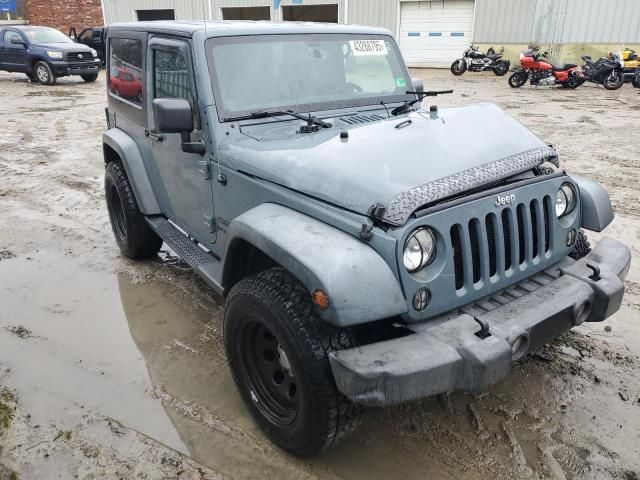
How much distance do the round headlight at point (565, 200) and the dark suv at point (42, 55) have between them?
16.8m

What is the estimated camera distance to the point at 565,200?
2.74 meters

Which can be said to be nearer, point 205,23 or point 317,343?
point 317,343

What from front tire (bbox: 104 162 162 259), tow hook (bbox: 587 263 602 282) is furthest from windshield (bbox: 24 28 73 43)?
tow hook (bbox: 587 263 602 282)

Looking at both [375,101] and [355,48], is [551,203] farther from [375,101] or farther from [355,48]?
[355,48]

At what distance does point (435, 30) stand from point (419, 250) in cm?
2045

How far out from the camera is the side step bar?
10.4ft

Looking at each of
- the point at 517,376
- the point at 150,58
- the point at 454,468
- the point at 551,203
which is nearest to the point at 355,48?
the point at 150,58

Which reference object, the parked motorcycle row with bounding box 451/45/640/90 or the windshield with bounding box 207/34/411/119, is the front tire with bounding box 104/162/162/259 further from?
the parked motorcycle row with bounding box 451/45/640/90

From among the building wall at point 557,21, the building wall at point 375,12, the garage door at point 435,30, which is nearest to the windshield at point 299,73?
the building wall at point 557,21

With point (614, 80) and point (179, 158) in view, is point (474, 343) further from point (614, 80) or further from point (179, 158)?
point (614, 80)

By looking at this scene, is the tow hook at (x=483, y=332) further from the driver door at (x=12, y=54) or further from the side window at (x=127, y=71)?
the driver door at (x=12, y=54)

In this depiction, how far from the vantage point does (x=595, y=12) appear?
57.5 ft

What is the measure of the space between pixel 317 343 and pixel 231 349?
0.70 m

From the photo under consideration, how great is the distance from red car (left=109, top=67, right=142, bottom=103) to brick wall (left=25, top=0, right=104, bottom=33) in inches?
1092
